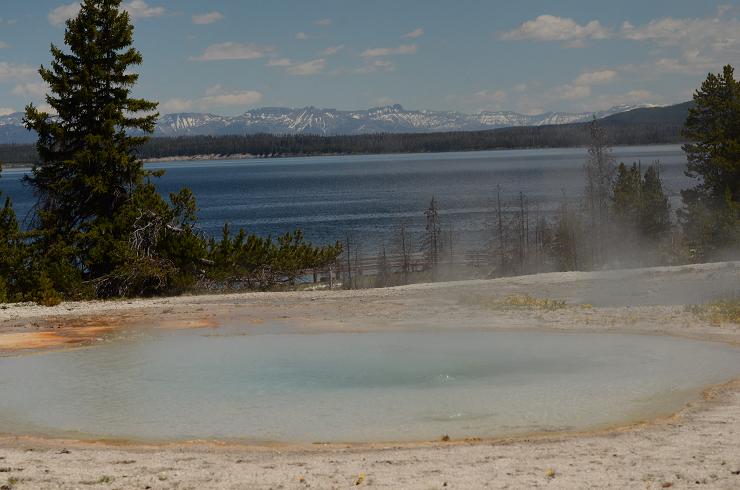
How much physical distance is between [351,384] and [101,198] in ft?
63.0

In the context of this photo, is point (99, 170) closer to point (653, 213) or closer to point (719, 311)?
point (719, 311)

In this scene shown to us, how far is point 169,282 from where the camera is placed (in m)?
32.0

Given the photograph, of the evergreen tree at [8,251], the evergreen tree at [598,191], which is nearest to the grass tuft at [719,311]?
the evergreen tree at [8,251]

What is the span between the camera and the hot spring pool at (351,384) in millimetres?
13672

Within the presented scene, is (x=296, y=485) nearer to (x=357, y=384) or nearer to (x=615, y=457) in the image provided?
(x=615, y=457)

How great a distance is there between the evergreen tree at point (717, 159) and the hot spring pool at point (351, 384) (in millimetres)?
29897

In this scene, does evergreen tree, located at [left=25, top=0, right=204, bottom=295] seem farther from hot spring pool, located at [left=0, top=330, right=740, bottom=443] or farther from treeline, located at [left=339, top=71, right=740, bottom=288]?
treeline, located at [left=339, top=71, right=740, bottom=288]

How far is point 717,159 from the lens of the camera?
50.4m

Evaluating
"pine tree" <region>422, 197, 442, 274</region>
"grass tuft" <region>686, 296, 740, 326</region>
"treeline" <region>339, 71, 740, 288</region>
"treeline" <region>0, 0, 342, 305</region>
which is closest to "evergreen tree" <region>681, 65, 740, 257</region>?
"treeline" <region>339, 71, 740, 288</region>

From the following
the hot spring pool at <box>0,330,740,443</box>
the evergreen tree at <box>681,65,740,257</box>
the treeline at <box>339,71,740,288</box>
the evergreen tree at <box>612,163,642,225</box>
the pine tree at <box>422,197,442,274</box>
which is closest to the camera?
the hot spring pool at <box>0,330,740,443</box>

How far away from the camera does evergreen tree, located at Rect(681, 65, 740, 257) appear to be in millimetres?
47931

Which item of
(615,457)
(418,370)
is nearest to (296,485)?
(615,457)

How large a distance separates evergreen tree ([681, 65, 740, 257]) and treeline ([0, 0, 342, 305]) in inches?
1165

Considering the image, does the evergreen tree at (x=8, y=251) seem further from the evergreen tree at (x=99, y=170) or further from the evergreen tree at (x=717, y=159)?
the evergreen tree at (x=717, y=159)
